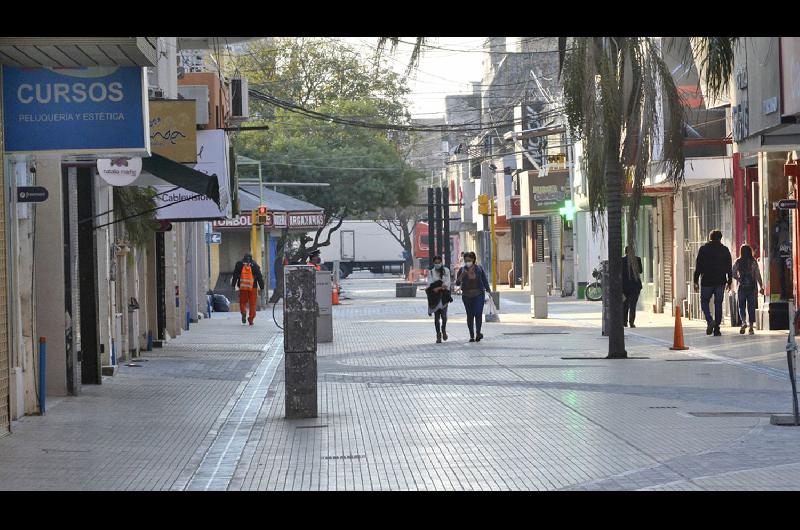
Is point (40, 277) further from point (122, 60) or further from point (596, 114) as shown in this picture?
point (596, 114)

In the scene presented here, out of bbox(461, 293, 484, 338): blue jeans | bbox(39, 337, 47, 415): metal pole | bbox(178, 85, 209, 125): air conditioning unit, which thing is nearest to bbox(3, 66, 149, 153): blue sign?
bbox(39, 337, 47, 415): metal pole

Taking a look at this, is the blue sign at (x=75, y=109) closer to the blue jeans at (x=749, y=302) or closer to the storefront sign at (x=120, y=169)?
the storefront sign at (x=120, y=169)

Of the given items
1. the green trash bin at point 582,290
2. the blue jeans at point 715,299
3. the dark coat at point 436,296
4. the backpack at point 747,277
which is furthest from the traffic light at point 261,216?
the backpack at point 747,277

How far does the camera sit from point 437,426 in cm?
1384

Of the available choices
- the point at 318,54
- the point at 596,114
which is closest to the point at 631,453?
the point at 596,114

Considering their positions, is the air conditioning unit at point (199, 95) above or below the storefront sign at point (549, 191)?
above

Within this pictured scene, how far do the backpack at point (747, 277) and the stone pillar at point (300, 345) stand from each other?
12.6m

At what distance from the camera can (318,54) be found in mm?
74062

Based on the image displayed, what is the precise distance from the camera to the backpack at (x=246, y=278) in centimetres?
3578

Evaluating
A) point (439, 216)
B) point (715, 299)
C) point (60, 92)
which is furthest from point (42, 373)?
point (439, 216)

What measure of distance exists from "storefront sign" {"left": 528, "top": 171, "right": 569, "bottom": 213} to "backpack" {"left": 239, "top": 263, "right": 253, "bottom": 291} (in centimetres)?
1897

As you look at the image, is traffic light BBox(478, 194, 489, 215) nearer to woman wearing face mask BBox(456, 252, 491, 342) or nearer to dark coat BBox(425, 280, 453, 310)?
dark coat BBox(425, 280, 453, 310)

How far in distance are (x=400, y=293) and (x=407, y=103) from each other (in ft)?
72.1
